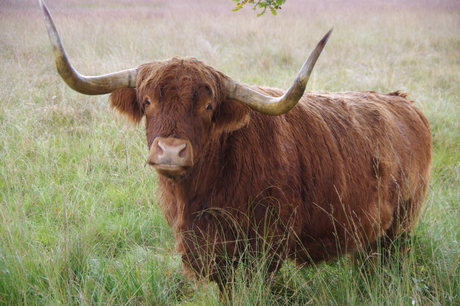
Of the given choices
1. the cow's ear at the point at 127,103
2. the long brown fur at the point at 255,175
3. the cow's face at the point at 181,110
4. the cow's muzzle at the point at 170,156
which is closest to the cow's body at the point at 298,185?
the long brown fur at the point at 255,175

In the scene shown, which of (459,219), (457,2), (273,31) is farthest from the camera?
(457,2)

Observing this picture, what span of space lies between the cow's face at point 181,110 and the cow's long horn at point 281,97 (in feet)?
0.21

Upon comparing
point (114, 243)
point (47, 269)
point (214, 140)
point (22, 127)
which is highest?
point (214, 140)

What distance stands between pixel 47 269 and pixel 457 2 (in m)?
20.2

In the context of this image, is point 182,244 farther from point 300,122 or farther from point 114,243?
point 300,122

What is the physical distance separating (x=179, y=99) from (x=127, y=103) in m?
0.58

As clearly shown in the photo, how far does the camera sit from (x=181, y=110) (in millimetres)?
2350

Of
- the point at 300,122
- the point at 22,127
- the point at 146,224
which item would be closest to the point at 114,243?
the point at 146,224

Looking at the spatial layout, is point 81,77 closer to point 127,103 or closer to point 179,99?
point 127,103

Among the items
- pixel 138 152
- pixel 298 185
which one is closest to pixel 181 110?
pixel 298 185

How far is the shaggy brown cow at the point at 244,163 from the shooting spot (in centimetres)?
239

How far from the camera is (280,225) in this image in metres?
2.61

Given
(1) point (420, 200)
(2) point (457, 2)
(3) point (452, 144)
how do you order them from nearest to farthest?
(1) point (420, 200) < (3) point (452, 144) < (2) point (457, 2)

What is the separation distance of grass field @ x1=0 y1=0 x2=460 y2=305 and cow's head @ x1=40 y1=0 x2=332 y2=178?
873 mm
